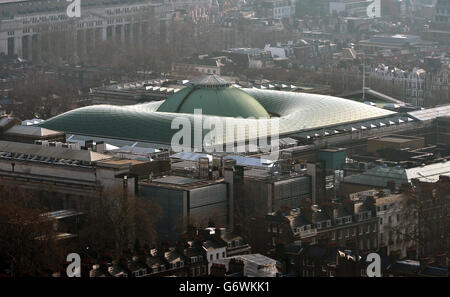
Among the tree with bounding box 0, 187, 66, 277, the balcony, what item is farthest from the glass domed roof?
the tree with bounding box 0, 187, 66, 277

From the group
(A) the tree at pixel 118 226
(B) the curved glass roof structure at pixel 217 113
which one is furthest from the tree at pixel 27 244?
(B) the curved glass roof structure at pixel 217 113

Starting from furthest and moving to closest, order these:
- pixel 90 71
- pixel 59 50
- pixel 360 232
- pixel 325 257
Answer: pixel 59 50
pixel 90 71
pixel 360 232
pixel 325 257

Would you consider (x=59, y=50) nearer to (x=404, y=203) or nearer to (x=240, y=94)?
(x=240, y=94)

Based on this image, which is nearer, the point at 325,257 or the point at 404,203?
the point at 325,257

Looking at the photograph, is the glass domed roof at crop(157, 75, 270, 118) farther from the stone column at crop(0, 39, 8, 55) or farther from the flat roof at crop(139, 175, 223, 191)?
the stone column at crop(0, 39, 8, 55)

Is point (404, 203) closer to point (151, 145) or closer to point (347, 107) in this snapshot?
point (151, 145)

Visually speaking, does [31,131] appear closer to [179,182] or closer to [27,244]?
[179,182]

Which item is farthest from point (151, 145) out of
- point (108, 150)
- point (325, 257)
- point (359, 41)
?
point (359, 41)

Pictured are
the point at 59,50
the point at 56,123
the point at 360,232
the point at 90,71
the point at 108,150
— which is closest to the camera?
the point at 360,232

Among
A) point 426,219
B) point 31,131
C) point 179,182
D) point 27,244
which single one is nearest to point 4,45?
point 31,131
